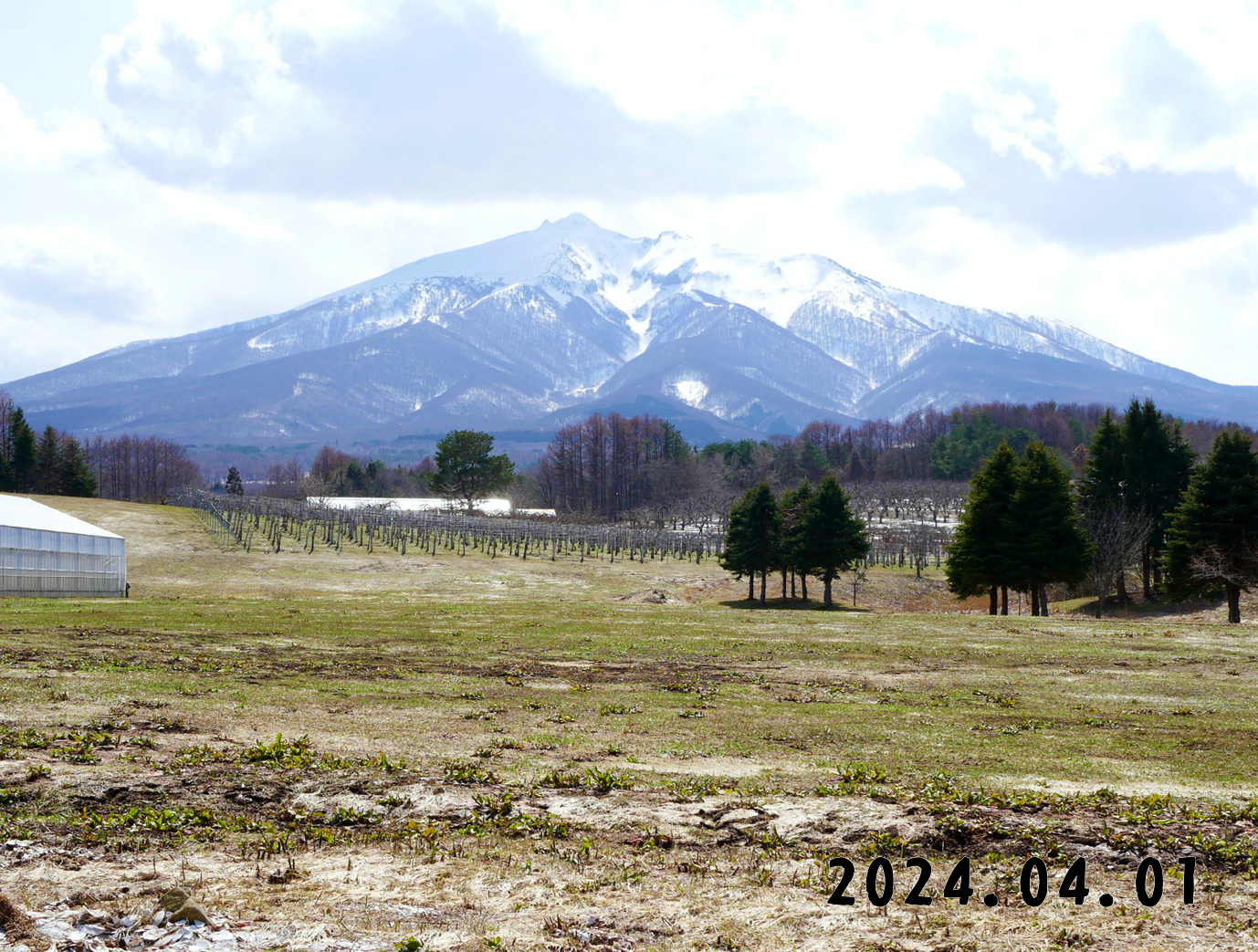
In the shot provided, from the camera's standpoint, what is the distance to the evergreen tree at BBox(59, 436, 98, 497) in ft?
420

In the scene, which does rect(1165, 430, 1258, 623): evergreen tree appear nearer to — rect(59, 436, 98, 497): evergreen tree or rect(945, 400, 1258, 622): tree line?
rect(945, 400, 1258, 622): tree line

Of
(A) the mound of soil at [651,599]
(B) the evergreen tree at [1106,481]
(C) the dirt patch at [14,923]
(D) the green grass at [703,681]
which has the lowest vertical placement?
(A) the mound of soil at [651,599]

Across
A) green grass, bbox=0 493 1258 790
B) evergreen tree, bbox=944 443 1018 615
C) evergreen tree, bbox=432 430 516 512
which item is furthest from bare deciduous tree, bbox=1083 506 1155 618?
evergreen tree, bbox=432 430 516 512

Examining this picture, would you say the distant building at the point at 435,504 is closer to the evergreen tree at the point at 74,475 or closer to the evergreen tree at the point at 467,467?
the evergreen tree at the point at 467,467

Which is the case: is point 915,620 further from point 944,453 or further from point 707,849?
point 944,453

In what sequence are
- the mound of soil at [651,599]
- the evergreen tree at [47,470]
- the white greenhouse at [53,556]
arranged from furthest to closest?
the evergreen tree at [47,470], the mound of soil at [651,599], the white greenhouse at [53,556]

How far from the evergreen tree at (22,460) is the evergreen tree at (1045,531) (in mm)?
120900

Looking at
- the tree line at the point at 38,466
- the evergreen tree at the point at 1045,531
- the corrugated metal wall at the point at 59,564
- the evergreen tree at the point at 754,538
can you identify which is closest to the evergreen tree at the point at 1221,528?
the evergreen tree at the point at 1045,531

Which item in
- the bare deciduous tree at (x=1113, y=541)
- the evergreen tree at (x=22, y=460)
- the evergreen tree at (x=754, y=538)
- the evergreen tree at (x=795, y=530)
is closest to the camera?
the bare deciduous tree at (x=1113, y=541)

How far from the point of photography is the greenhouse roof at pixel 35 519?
51531 millimetres

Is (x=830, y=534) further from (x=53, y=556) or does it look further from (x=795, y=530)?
(x=53, y=556)

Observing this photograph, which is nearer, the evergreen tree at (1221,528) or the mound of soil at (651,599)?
the evergreen tree at (1221,528)

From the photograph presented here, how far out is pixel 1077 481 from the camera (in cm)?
7250

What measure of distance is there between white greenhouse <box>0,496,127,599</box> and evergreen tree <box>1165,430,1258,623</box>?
199ft
